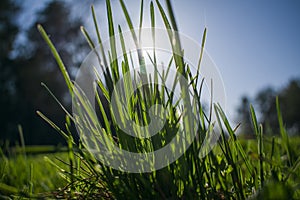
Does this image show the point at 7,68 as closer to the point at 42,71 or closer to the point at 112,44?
the point at 42,71

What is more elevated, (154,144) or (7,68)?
(7,68)

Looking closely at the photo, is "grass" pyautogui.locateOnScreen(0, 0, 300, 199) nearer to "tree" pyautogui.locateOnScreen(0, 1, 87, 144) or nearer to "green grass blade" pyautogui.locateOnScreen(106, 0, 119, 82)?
"green grass blade" pyautogui.locateOnScreen(106, 0, 119, 82)

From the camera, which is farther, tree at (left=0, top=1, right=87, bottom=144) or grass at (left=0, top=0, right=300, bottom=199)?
tree at (left=0, top=1, right=87, bottom=144)

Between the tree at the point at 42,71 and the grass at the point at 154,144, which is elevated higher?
the tree at the point at 42,71

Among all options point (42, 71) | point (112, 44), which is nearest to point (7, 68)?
point (42, 71)

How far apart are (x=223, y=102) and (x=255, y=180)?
0.17 m

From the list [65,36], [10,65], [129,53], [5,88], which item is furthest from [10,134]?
[129,53]

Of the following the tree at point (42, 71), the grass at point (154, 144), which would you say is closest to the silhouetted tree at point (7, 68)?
the tree at point (42, 71)

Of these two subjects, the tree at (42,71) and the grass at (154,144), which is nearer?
the grass at (154,144)

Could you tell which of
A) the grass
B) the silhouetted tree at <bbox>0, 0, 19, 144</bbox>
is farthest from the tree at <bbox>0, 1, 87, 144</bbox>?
the grass

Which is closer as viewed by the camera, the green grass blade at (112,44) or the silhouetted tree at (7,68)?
the green grass blade at (112,44)

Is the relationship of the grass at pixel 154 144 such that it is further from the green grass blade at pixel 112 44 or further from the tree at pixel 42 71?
the tree at pixel 42 71

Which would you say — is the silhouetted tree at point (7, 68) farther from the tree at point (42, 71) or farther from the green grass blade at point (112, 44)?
the green grass blade at point (112, 44)

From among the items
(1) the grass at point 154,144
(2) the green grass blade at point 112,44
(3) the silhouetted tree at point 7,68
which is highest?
(3) the silhouetted tree at point 7,68
